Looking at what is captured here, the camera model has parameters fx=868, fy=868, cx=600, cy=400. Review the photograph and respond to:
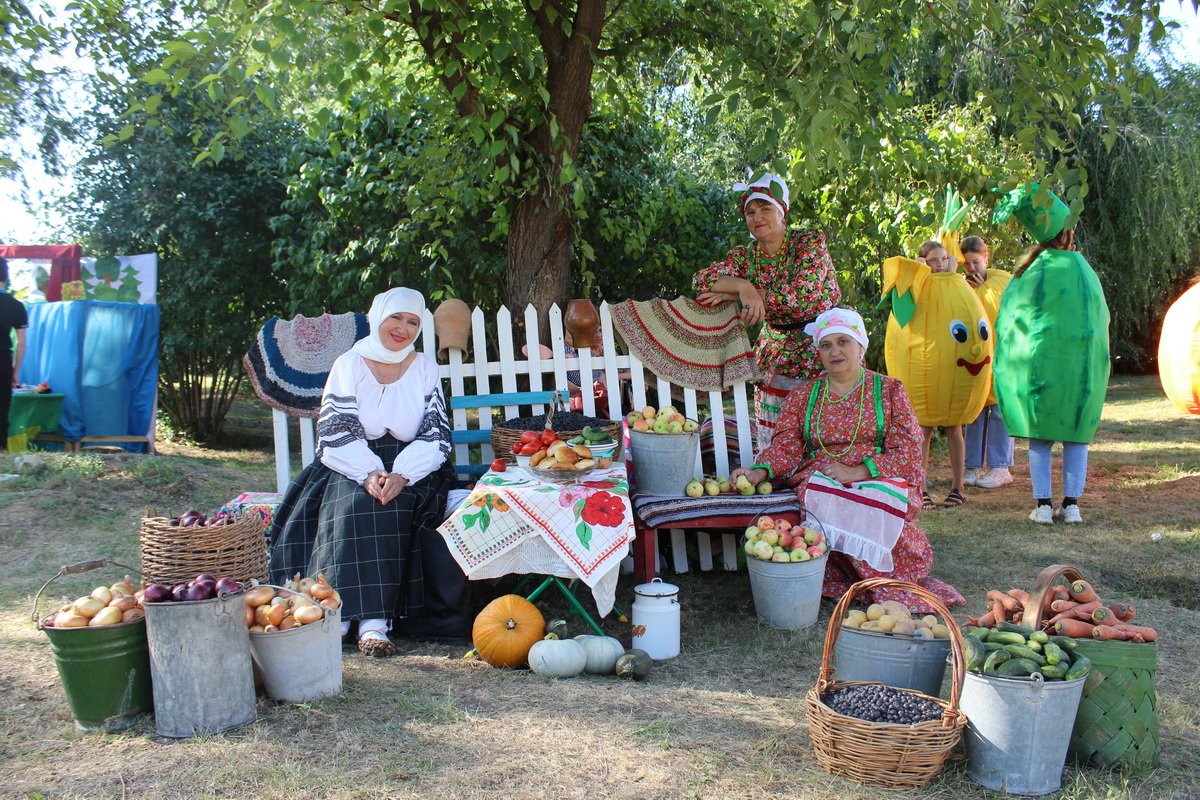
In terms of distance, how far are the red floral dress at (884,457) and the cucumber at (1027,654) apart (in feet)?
5.48

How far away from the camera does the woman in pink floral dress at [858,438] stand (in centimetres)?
436

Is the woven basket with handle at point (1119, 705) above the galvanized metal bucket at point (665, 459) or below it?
below

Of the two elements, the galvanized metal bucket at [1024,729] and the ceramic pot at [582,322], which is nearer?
the galvanized metal bucket at [1024,729]

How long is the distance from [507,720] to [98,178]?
29.0 ft

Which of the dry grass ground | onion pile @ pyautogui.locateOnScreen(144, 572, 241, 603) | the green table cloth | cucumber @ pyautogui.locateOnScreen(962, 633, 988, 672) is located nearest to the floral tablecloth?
the dry grass ground

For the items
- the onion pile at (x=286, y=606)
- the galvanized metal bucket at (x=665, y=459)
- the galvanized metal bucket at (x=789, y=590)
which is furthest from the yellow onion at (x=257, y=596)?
the galvanized metal bucket at (x=789, y=590)

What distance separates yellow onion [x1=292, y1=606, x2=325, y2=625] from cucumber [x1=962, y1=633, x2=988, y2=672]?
2.24 m

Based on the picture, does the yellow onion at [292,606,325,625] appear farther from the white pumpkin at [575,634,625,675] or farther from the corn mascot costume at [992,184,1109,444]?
the corn mascot costume at [992,184,1109,444]

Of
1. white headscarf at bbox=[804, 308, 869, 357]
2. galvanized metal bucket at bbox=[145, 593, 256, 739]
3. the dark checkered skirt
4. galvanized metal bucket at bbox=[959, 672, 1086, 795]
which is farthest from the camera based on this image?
white headscarf at bbox=[804, 308, 869, 357]

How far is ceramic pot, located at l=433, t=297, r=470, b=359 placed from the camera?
5055mm

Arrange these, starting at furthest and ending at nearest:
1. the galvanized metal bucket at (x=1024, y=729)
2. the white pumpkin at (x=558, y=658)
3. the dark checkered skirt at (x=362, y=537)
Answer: the dark checkered skirt at (x=362, y=537)
the white pumpkin at (x=558, y=658)
the galvanized metal bucket at (x=1024, y=729)

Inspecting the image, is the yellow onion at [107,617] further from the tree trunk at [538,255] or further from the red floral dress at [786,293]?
the red floral dress at [786,293]

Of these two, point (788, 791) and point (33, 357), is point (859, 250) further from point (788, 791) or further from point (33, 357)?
point (33, 357)

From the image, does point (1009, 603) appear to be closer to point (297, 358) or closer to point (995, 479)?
point (297, 358)
